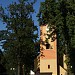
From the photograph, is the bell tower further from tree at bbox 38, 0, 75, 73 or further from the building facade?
tree at bbox 38, 0, 75, 73

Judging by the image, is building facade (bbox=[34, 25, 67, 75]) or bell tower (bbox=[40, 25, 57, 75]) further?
bell tower (bbox=[40, 25, 57, 75])

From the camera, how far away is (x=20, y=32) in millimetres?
67438

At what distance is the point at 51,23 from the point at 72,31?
4.27m

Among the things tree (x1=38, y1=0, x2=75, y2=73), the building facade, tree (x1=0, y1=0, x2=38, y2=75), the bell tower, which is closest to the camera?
tree (x1=38, y1=0, x2=75, y2=73)

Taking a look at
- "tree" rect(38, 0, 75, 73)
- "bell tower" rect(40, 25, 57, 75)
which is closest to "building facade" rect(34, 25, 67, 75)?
"bell tower" rect(40, 25, 57, 75)

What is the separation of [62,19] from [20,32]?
1285cm

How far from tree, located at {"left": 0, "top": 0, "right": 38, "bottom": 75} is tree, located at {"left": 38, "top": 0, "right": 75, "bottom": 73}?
858 cm

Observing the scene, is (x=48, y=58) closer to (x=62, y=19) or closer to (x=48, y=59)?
(x=48, y=59)

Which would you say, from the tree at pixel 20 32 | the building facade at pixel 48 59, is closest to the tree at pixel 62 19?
the tree at pixel 20 32

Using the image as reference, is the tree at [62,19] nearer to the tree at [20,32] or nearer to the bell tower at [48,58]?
the tree at [20,32]

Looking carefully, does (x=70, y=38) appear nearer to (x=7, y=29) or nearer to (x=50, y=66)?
(x=7, y=29)

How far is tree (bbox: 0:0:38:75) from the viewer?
68.1 m

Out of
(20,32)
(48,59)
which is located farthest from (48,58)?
(20,32)

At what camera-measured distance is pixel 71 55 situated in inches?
2470
